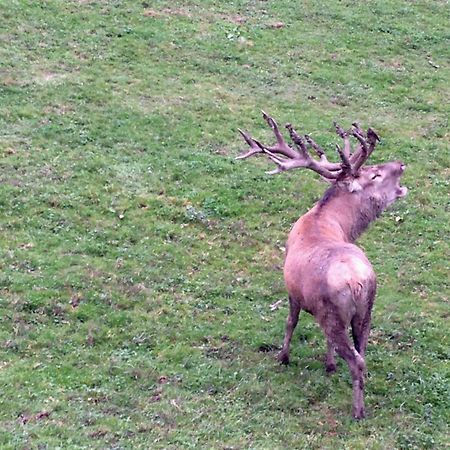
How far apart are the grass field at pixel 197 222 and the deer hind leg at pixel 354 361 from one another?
19 centimetres

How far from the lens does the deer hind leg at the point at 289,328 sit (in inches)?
409

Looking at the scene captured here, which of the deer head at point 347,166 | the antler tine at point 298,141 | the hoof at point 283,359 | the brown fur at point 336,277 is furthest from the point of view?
the deer head at point 347,166

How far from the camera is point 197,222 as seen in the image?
46.4ft

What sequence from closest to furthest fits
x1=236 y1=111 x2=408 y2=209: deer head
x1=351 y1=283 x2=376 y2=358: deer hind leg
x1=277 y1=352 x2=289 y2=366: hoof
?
x1=351 y1=283 x2=376 y2=358: deer hind leg
x1=277 y1=352 x2=289 y2=366: hoof
x1=236 y1=111 x2=408 y2=209: deer head

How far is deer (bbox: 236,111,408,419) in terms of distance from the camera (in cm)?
934

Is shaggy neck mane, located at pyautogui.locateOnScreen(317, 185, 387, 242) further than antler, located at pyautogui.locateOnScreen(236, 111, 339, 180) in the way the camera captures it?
Yes

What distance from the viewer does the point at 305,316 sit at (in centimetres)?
1166

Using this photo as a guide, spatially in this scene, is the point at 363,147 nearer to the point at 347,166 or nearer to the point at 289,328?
the point at 347,166

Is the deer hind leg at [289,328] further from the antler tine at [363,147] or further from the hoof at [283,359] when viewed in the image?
the antler tine at [363,147]

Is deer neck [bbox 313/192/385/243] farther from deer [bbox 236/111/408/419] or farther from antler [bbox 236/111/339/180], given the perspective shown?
antler [bbox 236/111/339/180]

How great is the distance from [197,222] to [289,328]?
160 inches

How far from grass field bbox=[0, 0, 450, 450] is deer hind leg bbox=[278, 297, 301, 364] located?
7.9 inches

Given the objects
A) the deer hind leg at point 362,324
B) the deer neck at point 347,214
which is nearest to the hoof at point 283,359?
the deer hind leg at point 362,324

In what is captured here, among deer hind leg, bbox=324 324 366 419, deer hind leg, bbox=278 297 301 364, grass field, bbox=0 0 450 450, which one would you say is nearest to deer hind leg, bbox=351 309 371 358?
deer hind leg, bbox=324 324 366 419
